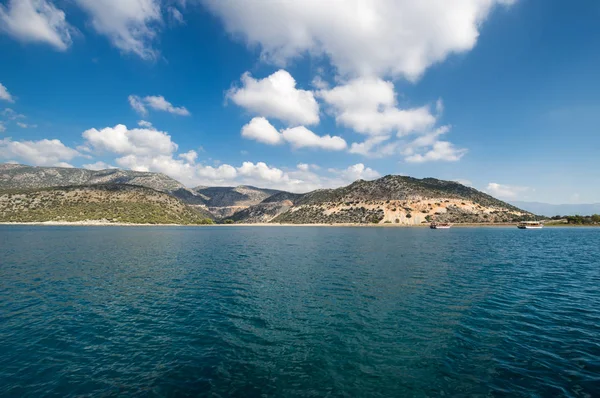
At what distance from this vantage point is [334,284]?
41219 millimetres

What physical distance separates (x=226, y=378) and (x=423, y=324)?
707 inches

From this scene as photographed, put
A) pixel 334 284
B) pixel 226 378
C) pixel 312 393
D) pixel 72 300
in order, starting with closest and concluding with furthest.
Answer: pixel 312 393, pixel 226 378, pixel 72 300, pixel 334 284

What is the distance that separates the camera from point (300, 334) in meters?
23.9

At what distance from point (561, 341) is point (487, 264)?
4020 cm

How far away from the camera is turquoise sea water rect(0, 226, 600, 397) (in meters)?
16.7

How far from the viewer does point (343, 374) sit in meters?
17.7

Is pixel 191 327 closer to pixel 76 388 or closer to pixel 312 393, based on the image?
pixel 76 388

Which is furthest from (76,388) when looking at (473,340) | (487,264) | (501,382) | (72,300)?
(487,264)

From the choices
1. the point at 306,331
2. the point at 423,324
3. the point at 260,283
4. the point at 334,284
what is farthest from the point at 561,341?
the point at 260,283

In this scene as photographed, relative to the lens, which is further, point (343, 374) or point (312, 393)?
point (343, 374)

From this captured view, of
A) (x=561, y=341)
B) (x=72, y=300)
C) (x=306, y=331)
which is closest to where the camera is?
(x=561, y=341)

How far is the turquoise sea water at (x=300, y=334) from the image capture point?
16656 mm

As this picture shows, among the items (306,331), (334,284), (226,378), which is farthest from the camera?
(334,284)

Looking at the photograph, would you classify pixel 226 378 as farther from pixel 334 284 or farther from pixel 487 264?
pixel 487 264
